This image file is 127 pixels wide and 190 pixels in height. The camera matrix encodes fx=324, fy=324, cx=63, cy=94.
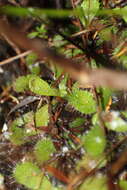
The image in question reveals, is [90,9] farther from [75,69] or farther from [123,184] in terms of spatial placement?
[75,69]

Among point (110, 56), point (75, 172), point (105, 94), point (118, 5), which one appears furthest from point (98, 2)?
point (75, 172)

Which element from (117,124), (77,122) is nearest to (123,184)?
(117,124)

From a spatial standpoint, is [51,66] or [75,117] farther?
[51,66]

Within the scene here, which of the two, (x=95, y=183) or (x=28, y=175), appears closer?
(x=95, y=183)

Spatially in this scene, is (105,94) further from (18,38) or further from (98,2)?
(18,38)

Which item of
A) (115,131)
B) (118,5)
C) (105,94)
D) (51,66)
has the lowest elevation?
(115,131)

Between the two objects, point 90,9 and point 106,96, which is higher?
point 90,9
